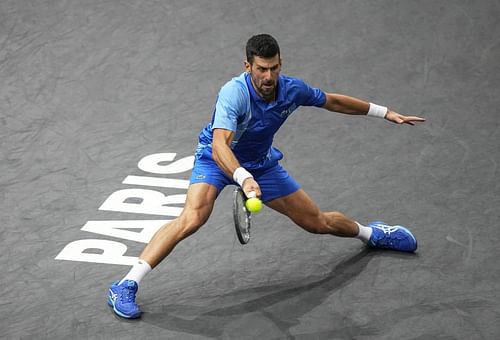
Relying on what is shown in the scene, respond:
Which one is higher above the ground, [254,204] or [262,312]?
[254,204]

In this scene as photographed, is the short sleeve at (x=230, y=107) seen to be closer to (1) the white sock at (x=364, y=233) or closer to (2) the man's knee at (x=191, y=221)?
(2) the man's knee at (x=191, y=221)

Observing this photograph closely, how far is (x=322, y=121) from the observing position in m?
8.67

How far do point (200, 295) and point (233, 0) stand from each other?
14.6 feet

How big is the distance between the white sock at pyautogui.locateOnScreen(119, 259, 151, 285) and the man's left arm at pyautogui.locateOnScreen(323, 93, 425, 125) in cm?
154

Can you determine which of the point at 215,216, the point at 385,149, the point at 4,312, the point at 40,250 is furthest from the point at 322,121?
the point at 4,312

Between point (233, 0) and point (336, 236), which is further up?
point (233, 0)

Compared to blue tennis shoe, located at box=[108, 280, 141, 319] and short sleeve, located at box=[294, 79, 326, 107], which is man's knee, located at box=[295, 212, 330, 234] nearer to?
short sleeve, located at box=[294, 79, 326, 107]

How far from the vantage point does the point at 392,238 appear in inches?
273

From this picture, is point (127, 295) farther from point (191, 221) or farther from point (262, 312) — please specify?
point (262, 312)

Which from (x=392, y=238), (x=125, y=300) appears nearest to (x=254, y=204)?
(x=125, y=300)

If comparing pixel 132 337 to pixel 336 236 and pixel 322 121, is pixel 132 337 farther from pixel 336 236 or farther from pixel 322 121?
pixel 322 121

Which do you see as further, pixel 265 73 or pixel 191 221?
pixel 191 221

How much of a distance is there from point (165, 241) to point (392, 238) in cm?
166

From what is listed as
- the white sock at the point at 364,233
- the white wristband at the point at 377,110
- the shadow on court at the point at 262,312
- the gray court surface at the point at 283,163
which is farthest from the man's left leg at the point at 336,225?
the white wristband at the point at 377,110
